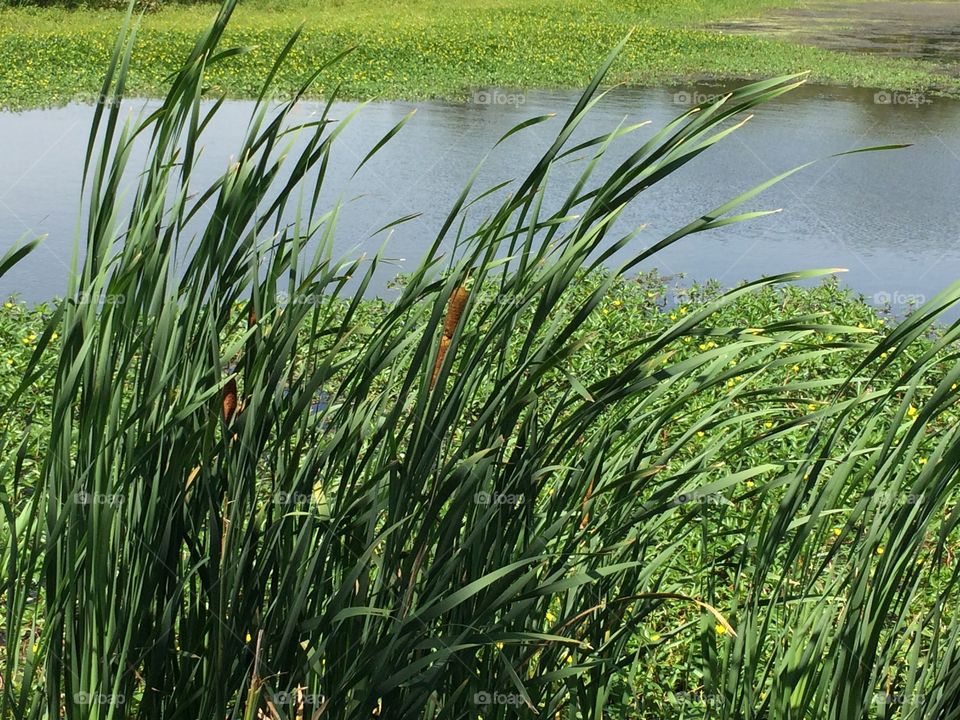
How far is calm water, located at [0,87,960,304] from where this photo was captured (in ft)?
21.3

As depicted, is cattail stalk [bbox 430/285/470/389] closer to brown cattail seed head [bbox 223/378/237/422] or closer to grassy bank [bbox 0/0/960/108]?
brown cattail seed head [bbox 223/378/237/422]

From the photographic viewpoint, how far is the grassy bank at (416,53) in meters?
11.4

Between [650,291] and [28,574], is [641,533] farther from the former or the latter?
[650,291]

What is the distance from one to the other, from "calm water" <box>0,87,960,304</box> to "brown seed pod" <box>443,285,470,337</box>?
360 centimetres

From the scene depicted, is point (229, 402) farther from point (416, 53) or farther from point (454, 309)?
point (416, 53)

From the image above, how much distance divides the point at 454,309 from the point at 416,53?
1284 centimetres

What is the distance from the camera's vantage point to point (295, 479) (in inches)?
48.9

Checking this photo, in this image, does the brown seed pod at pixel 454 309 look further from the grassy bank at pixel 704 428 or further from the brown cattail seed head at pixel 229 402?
the brown cattail seed head at pixel 229 402

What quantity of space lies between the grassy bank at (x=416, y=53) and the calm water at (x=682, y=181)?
0.97 metres

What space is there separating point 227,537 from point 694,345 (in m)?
3.66

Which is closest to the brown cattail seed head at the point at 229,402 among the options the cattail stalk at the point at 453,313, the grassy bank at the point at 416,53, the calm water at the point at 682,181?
the cattail stalk at the point at 453,313

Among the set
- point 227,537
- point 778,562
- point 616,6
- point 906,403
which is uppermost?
point 616,6

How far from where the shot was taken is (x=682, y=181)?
8570 mm

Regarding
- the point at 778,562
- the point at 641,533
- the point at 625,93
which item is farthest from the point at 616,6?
the point at 641,533
